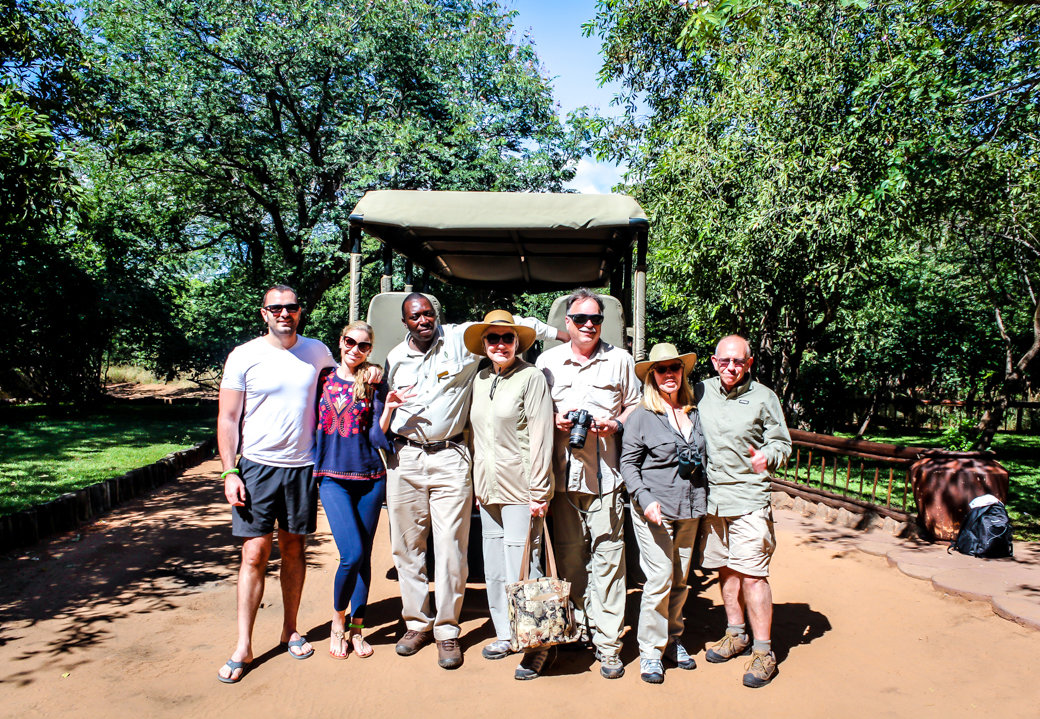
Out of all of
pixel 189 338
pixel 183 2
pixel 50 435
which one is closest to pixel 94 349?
pixel 189 338

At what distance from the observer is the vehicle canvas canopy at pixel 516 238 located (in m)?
5.37

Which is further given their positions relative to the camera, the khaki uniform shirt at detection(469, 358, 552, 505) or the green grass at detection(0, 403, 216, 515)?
the green grass at detection(0, 403, 216, 515)

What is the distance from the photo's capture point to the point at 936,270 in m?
19.9

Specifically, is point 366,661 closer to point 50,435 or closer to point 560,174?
point 50,435

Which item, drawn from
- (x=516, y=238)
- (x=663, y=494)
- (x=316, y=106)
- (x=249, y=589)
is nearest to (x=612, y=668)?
(x=663, y=494)

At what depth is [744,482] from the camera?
4156 mm

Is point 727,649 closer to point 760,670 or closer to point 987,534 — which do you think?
point 760,670

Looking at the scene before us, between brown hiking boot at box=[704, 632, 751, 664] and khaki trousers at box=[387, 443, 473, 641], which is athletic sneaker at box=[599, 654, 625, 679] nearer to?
brown hiking boot at box=[704, 632, 751, 664]

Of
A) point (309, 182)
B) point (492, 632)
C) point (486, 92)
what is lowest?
point (492, 632)

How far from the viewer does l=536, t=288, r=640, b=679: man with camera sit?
4.20 metres

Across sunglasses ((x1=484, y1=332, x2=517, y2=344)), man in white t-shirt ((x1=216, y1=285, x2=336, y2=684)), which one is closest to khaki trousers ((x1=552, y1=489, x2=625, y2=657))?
sunglasses ((x1=484, y1=332, x2=517, y2=344))

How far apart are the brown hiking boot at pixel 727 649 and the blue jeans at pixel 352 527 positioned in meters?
2.07

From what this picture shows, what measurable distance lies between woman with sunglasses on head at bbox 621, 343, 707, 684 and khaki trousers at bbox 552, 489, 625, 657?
129mm

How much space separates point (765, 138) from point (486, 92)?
34.2 feet
